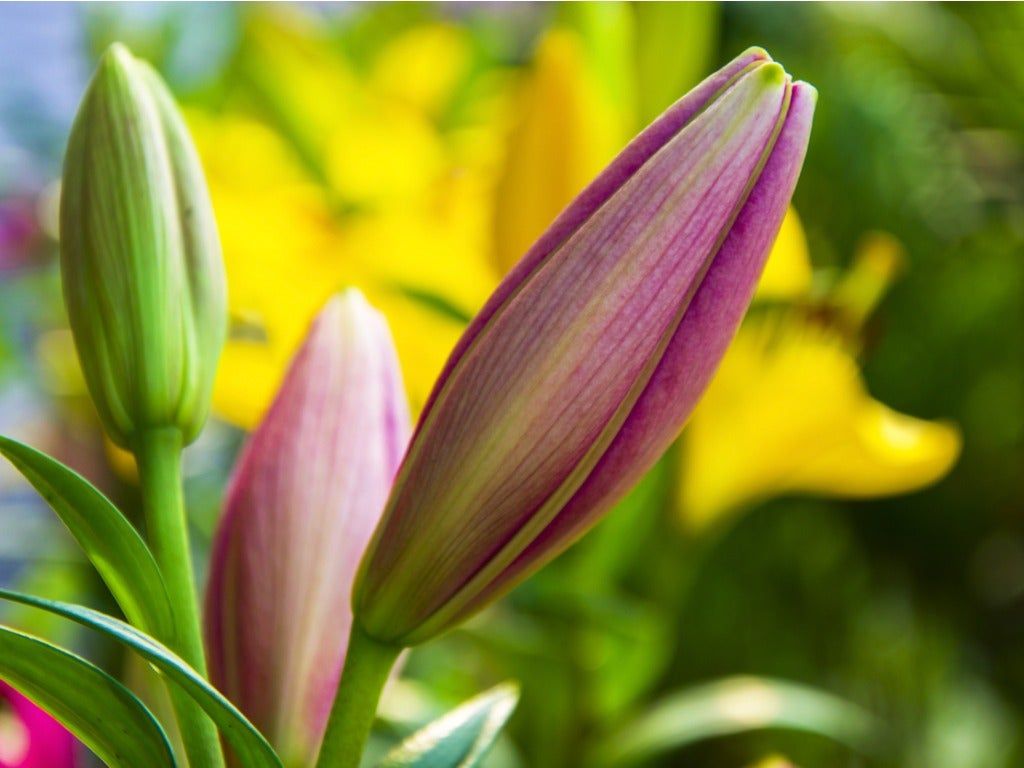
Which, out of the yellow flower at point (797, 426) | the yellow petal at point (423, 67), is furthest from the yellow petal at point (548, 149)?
the yellow petal at point (423, 67)

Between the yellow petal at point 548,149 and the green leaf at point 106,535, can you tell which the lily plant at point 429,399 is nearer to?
the green leaf at point 106,535

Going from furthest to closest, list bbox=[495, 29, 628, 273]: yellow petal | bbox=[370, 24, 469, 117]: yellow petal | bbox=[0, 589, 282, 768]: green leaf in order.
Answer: bbox=[370, 24, 469, 117]: yellow petal < bbox=[495, 29, 628, 273]: yellow petal < bbox=[0, 589, 282, 768]: green leaf

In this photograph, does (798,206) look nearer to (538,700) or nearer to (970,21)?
(970,21)

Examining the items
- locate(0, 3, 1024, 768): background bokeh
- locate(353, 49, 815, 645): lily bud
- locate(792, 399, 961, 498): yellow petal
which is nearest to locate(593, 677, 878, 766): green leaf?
locate(0, 3, 1024, 768): background bokeh

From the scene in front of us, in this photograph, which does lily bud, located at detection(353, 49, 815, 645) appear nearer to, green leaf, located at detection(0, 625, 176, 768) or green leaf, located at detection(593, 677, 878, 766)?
green leaf, located at detection(0, 625, 176, 768)

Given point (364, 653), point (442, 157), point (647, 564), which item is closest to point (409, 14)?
point (442, 157)

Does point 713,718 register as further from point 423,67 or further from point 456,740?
point 423,67

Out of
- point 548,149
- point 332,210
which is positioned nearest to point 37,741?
point 548,149
